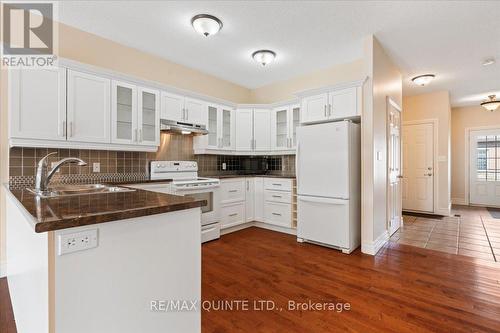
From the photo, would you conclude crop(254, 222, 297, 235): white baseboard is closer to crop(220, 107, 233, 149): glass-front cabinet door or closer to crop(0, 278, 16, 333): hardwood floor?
crop(220, 107, 233, 149): glass-front cabinet door

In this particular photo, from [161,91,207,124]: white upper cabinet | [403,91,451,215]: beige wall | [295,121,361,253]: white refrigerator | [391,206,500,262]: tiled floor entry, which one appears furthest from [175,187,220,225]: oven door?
[403,91,451,215]: beige wall

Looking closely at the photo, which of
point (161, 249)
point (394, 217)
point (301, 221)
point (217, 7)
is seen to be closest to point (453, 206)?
point (394, 217)

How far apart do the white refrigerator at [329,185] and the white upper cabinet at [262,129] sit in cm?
109

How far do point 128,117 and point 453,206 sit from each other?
311 inches

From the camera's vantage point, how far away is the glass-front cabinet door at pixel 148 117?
10.6 feet

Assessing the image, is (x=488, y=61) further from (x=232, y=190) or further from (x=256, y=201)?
(x=232, y=190)

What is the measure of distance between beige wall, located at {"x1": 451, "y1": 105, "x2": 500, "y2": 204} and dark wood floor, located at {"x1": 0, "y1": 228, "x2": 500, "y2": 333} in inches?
197

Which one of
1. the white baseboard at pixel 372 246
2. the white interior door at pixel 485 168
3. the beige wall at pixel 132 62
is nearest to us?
the beige wall at pixel 132 62

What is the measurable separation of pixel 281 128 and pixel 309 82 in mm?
955

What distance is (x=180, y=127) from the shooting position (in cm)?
356

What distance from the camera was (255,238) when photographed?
3.81 metres

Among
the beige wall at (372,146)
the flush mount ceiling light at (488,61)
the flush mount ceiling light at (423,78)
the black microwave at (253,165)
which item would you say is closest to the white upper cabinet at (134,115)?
the black microwave at (253,165)

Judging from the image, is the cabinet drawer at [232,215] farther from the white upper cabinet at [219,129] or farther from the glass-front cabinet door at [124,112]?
the glass-front cabinet door at [124,112]

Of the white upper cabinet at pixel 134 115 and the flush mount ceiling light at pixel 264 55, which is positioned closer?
the white upper cabinet at pixel 134 115
